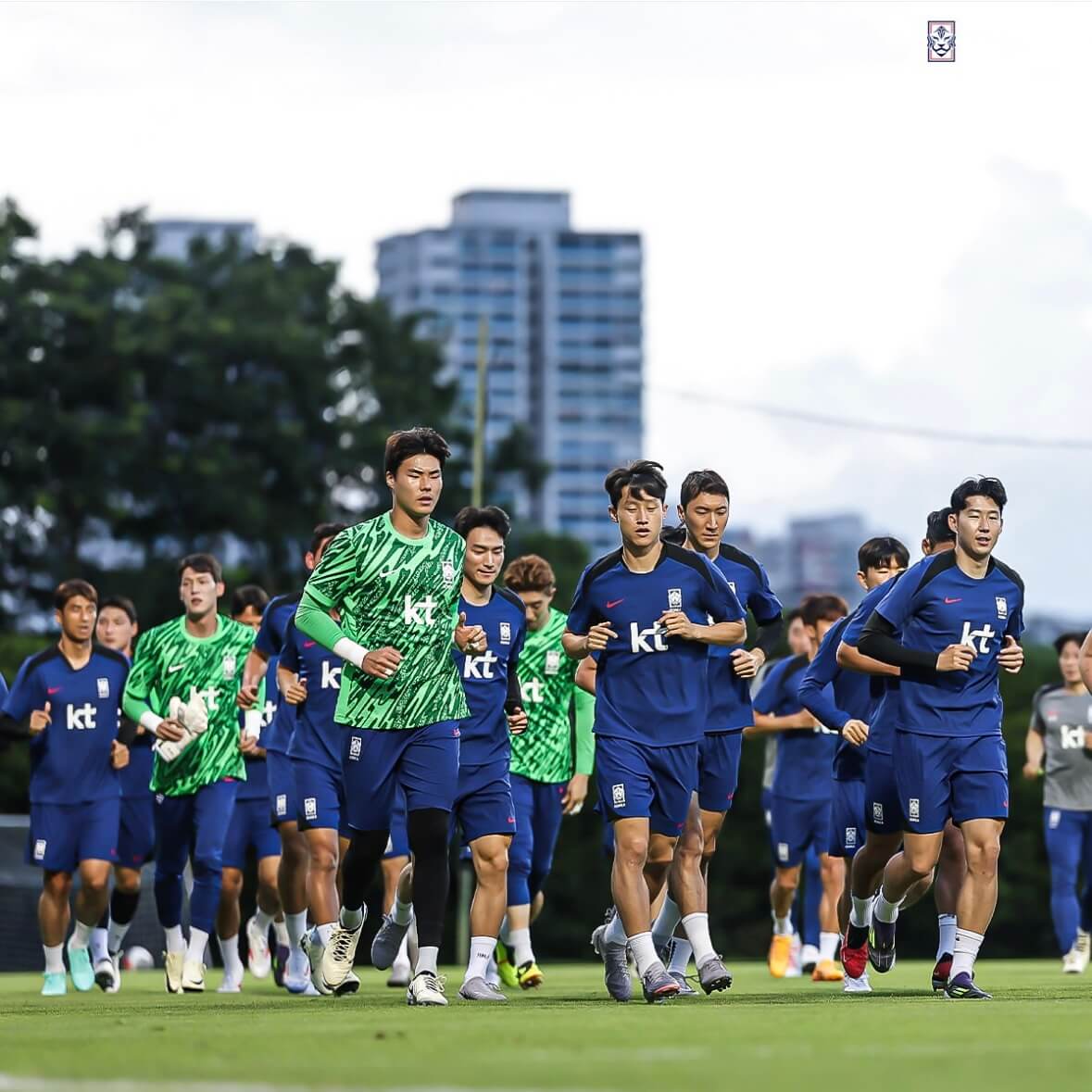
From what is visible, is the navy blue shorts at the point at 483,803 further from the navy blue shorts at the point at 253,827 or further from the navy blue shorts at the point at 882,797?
the navy blue shorts at the point at 253,827

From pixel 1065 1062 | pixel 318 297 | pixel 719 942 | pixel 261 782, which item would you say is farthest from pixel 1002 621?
pixel 318 297

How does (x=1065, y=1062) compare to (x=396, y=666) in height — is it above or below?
below

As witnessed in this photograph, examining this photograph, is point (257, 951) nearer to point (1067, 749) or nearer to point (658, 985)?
point (1067, 749)

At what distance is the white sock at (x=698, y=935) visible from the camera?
12.0m

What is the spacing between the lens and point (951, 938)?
13352 mm

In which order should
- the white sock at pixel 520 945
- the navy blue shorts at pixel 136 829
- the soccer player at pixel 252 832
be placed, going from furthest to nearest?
the navy blue shorts at pixel 136 829 → the soccer player at pixel 252 832 → the white sock at pixel 520 945

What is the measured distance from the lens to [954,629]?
38.7 feet

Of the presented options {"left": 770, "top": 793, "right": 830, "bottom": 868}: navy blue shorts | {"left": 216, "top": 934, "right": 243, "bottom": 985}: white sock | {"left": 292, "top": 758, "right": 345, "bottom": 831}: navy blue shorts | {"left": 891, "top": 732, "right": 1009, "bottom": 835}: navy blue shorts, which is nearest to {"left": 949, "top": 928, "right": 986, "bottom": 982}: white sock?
{"left": 891, "top": 732, "right": 1009, "bottom": 835}: navy blue shorts

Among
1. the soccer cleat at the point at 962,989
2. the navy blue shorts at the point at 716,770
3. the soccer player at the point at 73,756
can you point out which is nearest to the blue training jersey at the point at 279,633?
the soccer player at the point at 73,756

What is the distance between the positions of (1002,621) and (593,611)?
6.42ft

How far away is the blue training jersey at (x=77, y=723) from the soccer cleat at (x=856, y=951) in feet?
17.2

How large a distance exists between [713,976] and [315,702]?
128 inches

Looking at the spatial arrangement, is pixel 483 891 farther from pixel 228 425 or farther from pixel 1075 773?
pixel 228 425

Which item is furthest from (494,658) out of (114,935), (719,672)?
(114,935)
